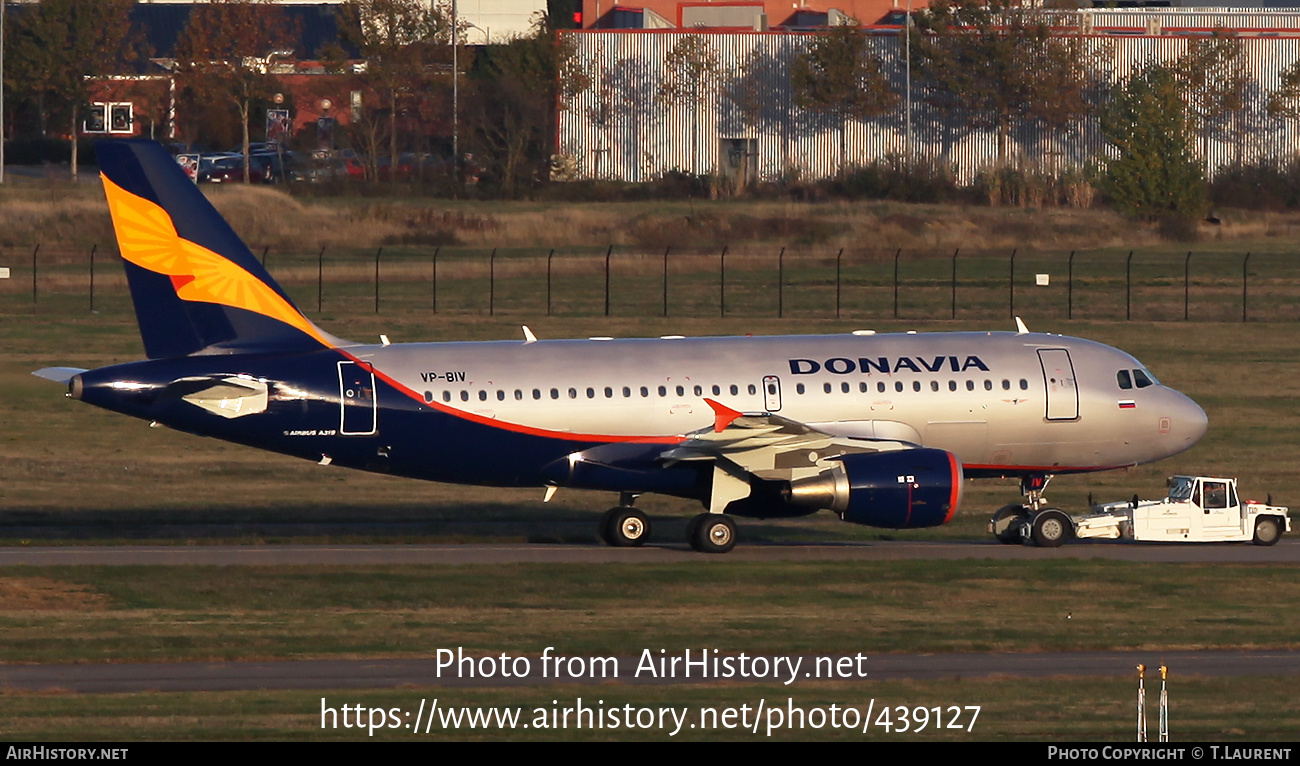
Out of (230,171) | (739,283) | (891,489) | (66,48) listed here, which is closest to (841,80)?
(739,283)

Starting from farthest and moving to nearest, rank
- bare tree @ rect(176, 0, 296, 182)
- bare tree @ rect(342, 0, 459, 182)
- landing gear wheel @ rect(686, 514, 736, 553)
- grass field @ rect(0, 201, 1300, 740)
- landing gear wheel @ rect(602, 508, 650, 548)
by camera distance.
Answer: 1. bare tree @ rect(176, 0, 296, 182)
2. bare tree @ rect(342, 0, 459, 182)
3. landing gear wheel @ rect(602, 508, 650, 548)
4. landing gear wheel @ rect(686, 514, 736, 553)
5. grass field @ rect(0, 201, 1300, 740)

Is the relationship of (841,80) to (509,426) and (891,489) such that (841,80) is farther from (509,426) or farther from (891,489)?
(891,489)

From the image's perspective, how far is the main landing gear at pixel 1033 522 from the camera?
37.7 m

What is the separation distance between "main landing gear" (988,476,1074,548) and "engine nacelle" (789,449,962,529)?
9.78 ft

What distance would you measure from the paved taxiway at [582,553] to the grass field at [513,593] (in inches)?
42.8

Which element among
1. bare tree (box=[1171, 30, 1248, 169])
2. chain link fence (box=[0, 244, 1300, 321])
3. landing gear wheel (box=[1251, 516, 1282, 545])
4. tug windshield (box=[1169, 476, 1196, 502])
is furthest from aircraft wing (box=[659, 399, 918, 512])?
bare tree (box=[1171, 30, 1248, 169])

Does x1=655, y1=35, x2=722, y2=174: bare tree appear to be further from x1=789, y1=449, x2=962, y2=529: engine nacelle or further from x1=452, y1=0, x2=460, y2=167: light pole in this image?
x1=789, y1=449, x2=962, y2=529: engine nacelle

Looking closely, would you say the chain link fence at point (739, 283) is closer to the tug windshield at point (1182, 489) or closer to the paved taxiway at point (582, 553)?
the tug windshield at point (1182, 489)

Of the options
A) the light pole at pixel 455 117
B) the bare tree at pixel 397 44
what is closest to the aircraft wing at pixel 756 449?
the light pole at pixel 455 117

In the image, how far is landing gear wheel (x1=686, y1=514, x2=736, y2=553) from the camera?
36781 mm

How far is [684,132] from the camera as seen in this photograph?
416 feet

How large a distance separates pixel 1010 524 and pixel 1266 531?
5.01m

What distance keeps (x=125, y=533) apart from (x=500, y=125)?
304 feet

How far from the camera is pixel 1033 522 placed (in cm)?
3788
